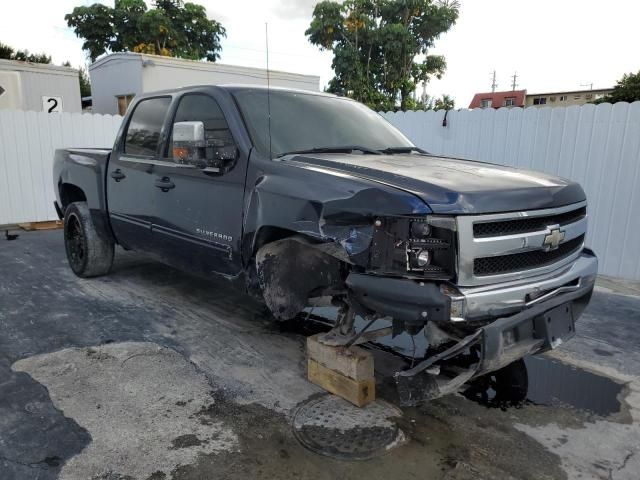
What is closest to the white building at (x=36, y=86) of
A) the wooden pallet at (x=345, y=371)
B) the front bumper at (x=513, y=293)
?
the wooden pallet at (x=345, y=371)

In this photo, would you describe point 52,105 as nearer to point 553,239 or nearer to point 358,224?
point 358,224

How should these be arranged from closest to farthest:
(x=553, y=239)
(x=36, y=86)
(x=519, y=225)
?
1. (x=519, y=225)
2. (x=553, y=239)
3. (x=36, y=86)

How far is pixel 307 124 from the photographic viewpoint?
3.79 metres

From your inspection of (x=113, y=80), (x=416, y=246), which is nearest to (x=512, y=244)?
(x=416, y=246)

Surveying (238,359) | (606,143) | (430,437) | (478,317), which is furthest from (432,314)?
(606,143)

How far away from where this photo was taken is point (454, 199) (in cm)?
245

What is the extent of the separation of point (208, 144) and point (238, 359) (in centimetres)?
159

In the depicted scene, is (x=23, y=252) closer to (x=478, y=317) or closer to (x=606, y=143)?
(x=478, y=317)

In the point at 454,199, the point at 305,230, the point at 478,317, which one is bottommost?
the point at 478,317

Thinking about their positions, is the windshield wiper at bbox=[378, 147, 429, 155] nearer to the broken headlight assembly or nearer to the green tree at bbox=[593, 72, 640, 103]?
the broken headlight assembly

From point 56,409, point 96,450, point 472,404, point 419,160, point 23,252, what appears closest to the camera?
point 96,450

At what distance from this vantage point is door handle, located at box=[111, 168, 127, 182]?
4.80 m

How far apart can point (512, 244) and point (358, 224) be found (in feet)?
2.62

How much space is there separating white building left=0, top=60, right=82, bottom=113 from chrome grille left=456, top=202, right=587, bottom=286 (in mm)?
16698
